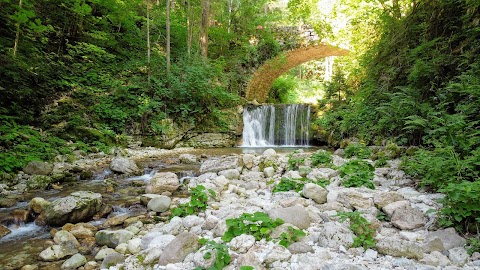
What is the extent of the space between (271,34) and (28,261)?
14.9m

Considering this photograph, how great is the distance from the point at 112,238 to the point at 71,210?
35.9 inches

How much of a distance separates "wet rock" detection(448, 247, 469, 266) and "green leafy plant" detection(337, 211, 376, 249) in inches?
18.5

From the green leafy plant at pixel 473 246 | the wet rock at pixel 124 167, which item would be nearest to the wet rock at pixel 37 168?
the wet rock at pixel 124 167

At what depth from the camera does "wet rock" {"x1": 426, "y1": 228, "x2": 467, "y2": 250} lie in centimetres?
199

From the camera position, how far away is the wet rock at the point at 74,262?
7.50 ft

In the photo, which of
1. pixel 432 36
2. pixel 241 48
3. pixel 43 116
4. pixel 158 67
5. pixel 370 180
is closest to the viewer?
pixel 370 180

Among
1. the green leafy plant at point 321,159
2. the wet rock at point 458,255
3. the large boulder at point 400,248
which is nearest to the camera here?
the wet rock at point 458,255

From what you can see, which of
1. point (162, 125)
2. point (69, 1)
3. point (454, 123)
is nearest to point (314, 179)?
point (454, 123)

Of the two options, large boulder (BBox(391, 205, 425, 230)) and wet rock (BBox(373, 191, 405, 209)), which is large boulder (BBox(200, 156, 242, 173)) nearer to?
wet rock (BBox(373, 191, 405, 209))

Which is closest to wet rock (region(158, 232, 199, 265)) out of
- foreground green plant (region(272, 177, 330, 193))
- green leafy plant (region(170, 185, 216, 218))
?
green leafy plant (region(170, 185, 216, 218))

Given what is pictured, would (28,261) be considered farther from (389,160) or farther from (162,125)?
(162,125)

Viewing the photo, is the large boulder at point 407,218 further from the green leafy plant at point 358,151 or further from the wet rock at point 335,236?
the green leafy plant at point 358,151

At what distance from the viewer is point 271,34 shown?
50.4 feet

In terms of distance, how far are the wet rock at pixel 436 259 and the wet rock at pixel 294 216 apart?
0.89m
